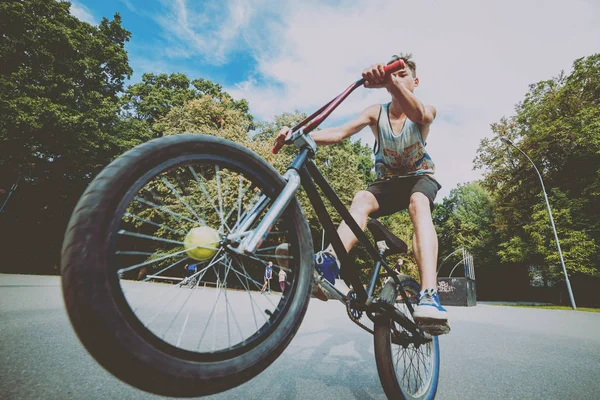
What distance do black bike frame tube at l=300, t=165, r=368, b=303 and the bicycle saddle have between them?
44 centimetres

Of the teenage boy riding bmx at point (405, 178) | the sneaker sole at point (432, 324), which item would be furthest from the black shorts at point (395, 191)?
the sneaker sole at point (432, 324)

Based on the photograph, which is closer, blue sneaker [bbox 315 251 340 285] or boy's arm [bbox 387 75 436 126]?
boy's arm [bbox 387 75 436 126]

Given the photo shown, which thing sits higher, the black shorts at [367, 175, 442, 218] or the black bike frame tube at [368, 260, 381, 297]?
the black shorts at [367, 175, 442, 218]

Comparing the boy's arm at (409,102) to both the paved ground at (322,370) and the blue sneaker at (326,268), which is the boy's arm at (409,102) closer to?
the blue sneaker at (326,268)

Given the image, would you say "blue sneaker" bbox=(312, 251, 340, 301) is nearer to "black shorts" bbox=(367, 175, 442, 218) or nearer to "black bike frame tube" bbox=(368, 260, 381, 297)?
"black bike frame tube" bbox=(368, 260, 381, 297)

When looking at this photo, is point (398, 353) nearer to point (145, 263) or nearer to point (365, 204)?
point (365, 204)

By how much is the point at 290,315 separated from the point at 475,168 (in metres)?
28.8

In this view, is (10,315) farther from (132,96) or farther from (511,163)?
(511,163)

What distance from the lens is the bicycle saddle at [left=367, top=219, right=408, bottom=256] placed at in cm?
226

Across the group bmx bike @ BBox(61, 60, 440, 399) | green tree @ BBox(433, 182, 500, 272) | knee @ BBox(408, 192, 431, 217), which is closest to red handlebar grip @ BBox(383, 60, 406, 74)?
bmx bike @ BBox(61, 60, 440, 399)

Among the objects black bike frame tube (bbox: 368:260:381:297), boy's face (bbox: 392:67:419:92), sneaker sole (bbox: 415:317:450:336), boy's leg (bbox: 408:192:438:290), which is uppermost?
boy's face (bbox: 392:67:419:92)

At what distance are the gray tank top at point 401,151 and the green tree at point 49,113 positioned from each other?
19883 millimetres

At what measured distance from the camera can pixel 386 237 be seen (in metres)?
2.29

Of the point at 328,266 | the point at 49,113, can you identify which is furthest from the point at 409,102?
the point at 49,113
